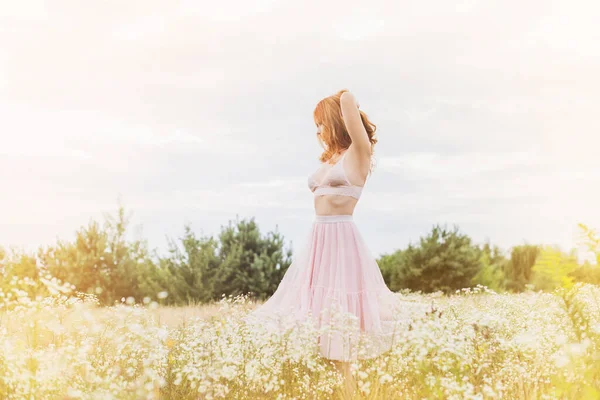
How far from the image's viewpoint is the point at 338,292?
5883 millimetres

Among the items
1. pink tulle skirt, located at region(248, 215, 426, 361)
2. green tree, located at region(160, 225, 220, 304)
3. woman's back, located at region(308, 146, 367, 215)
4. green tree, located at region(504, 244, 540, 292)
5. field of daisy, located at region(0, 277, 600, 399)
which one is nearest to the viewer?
field of daisy, located at region(0, 277, 600, 399)

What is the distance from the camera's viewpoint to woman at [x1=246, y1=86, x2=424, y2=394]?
5727mm

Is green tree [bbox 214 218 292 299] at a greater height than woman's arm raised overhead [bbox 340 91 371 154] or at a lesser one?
lesser

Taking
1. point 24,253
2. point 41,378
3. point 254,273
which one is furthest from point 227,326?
point 24,253

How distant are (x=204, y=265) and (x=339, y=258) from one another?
11.8m

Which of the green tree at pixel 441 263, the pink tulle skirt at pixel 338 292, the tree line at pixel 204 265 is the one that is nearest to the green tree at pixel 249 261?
the tree line at pixel 204 265

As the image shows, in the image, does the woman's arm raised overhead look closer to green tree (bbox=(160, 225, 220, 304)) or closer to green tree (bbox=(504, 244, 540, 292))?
green tree (bbox=(160, 225, 220, 304))

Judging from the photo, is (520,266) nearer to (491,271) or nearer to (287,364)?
(491,271)

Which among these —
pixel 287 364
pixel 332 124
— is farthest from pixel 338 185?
pixel 287 364

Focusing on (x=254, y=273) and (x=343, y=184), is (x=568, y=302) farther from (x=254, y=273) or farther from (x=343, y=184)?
(x=254, y=273)

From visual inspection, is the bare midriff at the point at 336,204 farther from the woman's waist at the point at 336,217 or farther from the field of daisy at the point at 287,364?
the field of daisy at the point at 287,364

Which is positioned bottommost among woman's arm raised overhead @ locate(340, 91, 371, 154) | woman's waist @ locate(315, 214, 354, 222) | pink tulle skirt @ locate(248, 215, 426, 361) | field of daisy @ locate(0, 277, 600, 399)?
field of daisy @ locate(0, 277, 600, 399)

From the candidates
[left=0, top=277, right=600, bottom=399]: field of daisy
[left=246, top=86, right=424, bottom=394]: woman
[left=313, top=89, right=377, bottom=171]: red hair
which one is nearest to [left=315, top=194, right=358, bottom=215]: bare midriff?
[left=246, top=86, right=424, bottom=394]: woman

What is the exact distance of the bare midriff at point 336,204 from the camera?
5.99 m
